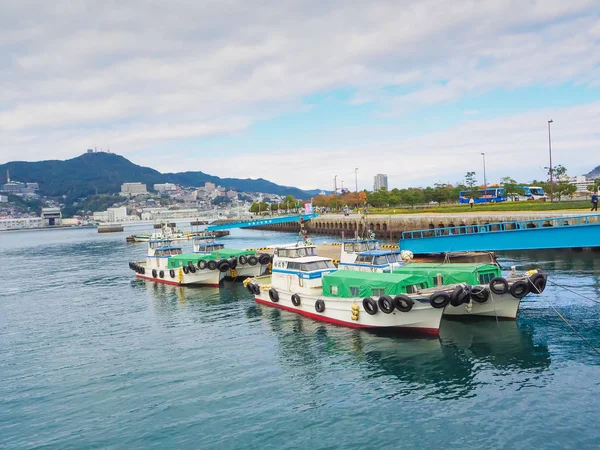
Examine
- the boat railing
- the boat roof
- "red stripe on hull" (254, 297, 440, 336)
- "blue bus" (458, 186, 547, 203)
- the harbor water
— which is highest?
"blue bus" (458, 186, 547, 203)

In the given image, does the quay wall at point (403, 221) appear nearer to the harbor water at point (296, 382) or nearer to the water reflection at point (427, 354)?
the water reflection at point (427, 354)

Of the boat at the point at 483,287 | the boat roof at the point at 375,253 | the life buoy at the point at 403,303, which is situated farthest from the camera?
the boat roof at the point at 375,253

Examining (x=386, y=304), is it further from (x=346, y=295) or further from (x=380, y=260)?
(x=380, y=260)

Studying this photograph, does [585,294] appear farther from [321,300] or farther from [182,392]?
[182,392]

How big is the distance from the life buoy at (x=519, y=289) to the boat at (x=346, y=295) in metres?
Answer: 3.71

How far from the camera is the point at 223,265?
46.1 meters

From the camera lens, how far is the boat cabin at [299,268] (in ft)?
106

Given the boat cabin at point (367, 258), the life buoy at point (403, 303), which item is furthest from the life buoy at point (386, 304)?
the boat cabin at point (367, 258)

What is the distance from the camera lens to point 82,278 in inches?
2371

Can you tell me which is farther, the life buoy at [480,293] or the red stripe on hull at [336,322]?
the life buoy at [480,293]

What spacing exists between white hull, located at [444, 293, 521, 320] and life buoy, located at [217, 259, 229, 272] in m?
23.5

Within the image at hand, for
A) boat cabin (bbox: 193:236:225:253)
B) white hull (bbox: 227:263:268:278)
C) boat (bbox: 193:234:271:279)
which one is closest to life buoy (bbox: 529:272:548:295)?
boat (bbox: 193:234:271:279)

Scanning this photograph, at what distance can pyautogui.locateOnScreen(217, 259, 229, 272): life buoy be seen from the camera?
45969 mm

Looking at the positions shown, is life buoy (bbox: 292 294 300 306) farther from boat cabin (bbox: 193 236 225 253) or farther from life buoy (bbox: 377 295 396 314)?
boat cabin (bbox: 193 236 225 253)
